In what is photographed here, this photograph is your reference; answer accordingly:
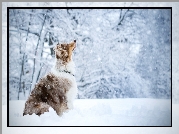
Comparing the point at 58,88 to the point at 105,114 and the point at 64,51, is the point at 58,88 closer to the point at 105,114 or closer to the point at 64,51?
the point at 64,51

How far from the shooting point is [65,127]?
20.2ft

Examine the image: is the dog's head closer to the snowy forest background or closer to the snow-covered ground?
the snowy forest background

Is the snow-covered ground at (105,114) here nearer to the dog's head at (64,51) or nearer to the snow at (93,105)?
the snow at (93,105)

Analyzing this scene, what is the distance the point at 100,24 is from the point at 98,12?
0.48ft

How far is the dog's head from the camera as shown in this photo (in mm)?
6105

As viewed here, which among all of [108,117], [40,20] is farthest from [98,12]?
[108,117]

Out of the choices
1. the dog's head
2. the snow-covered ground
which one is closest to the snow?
the snow-covered ground

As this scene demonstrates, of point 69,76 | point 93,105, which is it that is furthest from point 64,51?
point 93,105

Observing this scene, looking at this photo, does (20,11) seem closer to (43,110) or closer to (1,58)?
(1,58)

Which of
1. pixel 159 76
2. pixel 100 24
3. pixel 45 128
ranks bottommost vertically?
pixel 45 128

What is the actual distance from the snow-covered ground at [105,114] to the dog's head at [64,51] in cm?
53

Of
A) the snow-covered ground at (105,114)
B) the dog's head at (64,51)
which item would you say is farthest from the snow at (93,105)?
the dog's head at (64,51)

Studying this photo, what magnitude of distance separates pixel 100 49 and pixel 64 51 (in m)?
0.43

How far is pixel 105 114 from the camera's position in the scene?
6152mm
